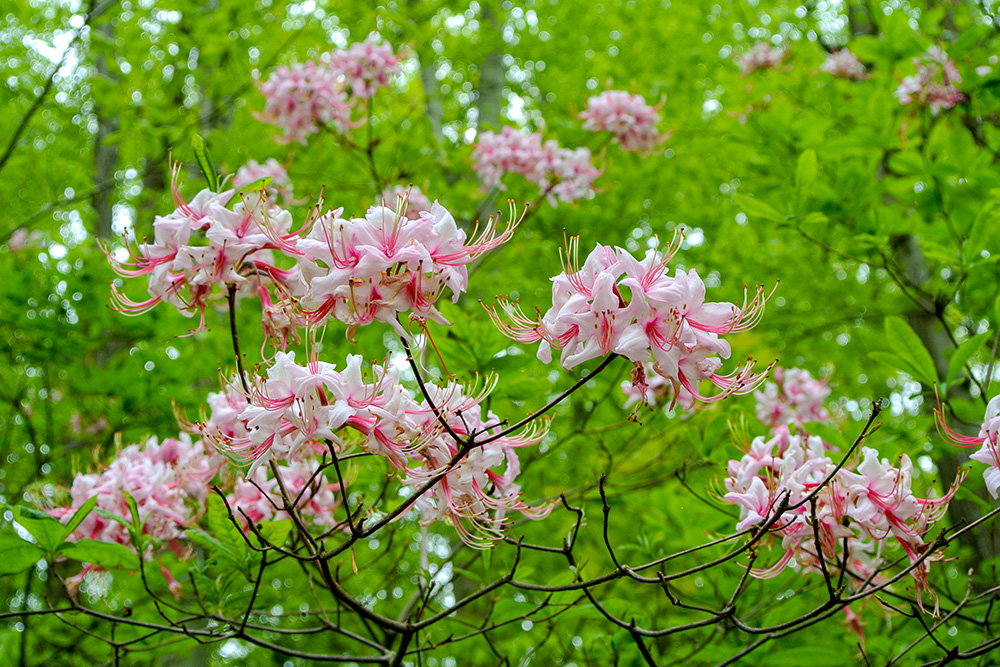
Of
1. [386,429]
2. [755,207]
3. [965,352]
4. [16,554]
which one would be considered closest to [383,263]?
[386,429]

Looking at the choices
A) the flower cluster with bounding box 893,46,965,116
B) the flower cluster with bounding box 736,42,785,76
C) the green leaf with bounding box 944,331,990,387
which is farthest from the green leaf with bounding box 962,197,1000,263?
the flower cluster with bounding box 736,42,785,76

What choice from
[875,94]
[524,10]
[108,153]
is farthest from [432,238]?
[524,10]

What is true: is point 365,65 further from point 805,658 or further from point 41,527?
point 805,658

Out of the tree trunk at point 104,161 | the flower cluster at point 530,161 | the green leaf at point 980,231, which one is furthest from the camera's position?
the tree trunk at point 104,161

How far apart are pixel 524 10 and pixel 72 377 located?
5.47 meters

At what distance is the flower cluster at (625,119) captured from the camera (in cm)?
479

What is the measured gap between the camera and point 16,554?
5.82 ft

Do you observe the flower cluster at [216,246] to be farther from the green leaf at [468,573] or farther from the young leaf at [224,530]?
the green leaf at [468,573]

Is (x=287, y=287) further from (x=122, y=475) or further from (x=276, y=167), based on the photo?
(x=276, y=167)

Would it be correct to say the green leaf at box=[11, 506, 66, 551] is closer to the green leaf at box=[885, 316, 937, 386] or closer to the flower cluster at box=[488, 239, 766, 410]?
the flower cluster at box=[488, 239, 766, 410]

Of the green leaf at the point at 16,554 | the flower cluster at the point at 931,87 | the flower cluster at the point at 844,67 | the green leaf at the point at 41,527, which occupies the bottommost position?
the flower cluster at the point at 844,67

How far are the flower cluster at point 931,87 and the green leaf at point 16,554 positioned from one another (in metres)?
4.16

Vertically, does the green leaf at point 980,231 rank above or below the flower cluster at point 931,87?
above

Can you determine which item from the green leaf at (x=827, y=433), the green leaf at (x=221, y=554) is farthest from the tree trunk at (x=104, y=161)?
the green leaf at (x=827, y=433)
